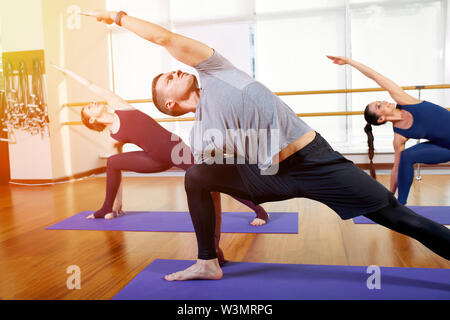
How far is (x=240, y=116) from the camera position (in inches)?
51.4

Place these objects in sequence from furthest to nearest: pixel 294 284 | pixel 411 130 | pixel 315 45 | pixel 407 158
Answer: pixel 315 45 < pixel 411 130 < pixel 407 158 < pixel 294 284

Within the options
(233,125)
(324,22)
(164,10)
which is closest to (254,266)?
(233,125)

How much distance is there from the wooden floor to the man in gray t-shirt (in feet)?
1.43

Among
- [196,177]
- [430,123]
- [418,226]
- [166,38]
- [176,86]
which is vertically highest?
[166,38]

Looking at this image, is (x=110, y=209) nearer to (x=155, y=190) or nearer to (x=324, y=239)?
(x=155, y=190)

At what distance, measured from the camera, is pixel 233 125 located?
4.32ft

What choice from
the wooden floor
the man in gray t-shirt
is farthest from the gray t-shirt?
the wooden floor

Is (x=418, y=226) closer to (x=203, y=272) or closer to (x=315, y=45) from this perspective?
(x=203, y=272)

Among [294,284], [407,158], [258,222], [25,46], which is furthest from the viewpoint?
Answer: [25,46]

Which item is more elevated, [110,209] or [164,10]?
[164,10]

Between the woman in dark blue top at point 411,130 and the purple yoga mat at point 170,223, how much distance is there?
2.40 ft

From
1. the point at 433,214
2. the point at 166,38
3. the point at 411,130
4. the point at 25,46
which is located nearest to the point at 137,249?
the point at 166,38

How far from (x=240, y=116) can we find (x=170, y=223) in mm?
1304

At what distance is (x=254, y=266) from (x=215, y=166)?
473mm
